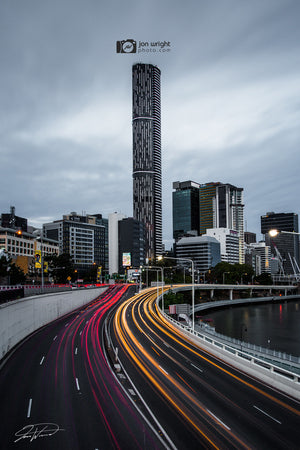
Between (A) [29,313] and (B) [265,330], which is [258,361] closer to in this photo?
(A) [29,313]

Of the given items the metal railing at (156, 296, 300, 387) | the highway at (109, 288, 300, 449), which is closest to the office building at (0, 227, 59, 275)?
the metal railing at (156, 296, 300, 387)

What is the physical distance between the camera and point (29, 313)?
49.8 meters

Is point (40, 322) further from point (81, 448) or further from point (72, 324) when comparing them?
point (81, 448)

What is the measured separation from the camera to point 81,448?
687 inches

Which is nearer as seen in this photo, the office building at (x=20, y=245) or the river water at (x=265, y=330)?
the river water at (x=265, y=330)

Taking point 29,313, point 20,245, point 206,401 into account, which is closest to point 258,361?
point 206,401

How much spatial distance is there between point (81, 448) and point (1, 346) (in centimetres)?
2214
